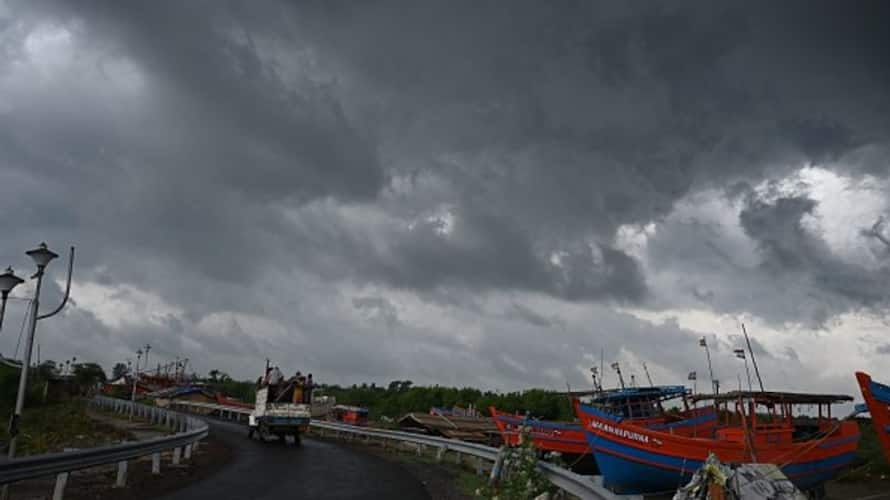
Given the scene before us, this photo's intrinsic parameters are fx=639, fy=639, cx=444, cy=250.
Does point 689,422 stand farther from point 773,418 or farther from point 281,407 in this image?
point 281,407

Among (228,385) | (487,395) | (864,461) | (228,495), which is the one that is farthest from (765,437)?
(228,385)

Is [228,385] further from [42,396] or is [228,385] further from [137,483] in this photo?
[137,483]

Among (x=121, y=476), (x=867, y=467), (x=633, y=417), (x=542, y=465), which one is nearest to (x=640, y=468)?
(x=633, y=417)

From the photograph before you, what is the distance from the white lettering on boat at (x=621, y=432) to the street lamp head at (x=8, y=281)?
14.5 meters

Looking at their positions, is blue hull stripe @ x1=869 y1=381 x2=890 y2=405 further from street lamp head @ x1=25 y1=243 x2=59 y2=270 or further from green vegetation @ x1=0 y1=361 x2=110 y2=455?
green vegetation @ x1=0 y1=361 x2=110 y2=455

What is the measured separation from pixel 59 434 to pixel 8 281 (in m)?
22.4

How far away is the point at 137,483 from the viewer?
43.0 ft

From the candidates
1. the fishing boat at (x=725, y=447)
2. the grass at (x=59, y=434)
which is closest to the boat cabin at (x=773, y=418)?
the fishing boat at (x=725, y=447)

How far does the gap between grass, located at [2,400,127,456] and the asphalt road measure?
8.57 meters

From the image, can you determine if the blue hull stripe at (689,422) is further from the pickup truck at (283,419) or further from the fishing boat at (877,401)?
the pickup truck at (283,419)

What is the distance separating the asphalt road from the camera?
1224 cm

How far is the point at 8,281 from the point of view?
13312mm

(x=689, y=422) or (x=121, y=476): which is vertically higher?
(x=689, y=422)

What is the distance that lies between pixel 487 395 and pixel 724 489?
70.9m
